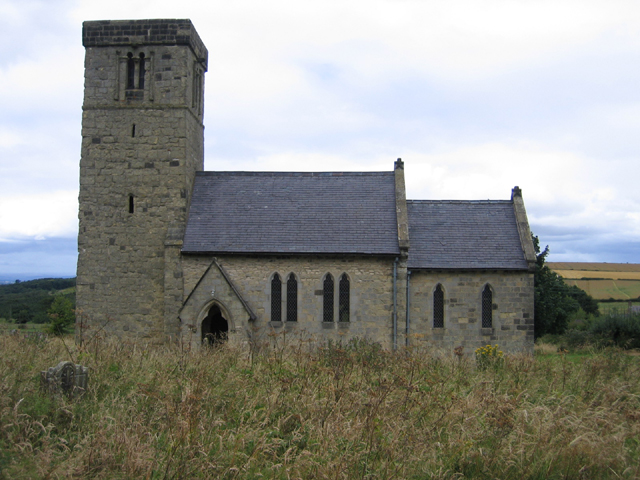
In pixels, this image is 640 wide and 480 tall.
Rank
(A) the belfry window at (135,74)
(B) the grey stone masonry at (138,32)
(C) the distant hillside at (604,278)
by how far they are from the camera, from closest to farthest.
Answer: (B) the grey stone masonry at (138,32) → (A) the belfry window at (135,74) → (C) the distant hillside at (604,278)

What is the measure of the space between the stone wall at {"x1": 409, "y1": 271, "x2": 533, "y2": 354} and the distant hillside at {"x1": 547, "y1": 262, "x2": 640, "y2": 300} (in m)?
42.5

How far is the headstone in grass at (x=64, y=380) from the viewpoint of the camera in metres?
7.56

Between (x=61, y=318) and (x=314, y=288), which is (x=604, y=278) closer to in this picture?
(x=314, y=288)

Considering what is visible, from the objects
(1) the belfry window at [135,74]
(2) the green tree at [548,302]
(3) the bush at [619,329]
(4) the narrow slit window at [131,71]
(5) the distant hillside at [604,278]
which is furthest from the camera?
(5) the distant hillside at [604,278]

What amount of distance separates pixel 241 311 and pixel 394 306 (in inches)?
216

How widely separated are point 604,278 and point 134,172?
6512 cm

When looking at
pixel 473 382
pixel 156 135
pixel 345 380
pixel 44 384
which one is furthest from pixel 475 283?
pixel 44 384

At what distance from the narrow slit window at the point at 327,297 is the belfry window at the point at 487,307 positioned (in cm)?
567

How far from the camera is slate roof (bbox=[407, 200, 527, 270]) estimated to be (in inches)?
760

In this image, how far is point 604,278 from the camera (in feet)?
220

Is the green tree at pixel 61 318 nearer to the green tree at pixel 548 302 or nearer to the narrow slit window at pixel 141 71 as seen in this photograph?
the narrow slit window at pixel 141 71

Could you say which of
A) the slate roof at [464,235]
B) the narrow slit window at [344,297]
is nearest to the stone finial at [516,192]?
the slate roof at [464,235]

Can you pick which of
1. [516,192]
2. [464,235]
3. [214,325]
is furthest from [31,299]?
[516,192]

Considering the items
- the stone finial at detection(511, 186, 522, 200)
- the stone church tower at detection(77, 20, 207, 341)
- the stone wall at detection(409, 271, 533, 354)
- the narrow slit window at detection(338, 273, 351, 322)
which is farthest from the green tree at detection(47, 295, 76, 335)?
the stone finial at detection(511, 186, 522, 200)
